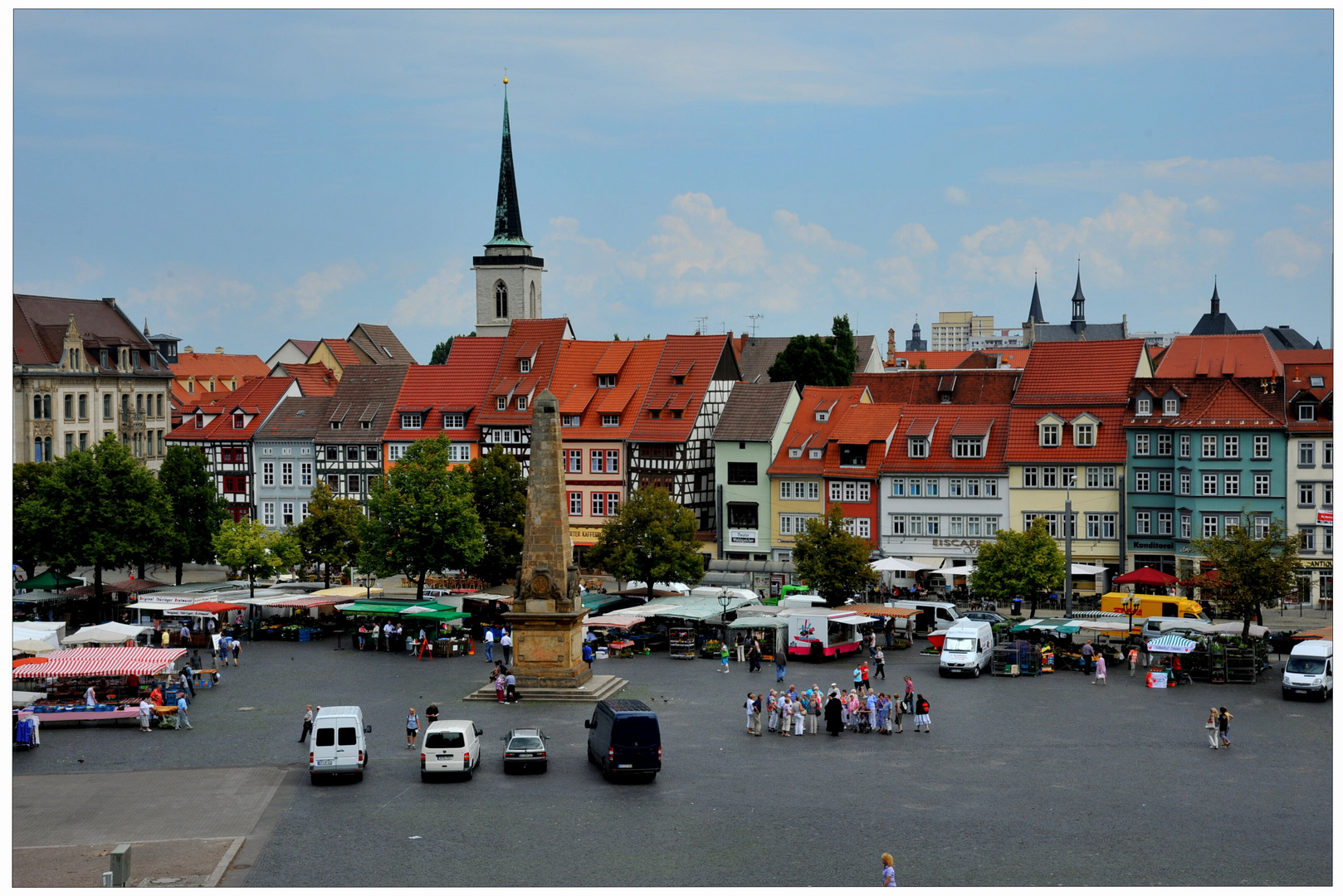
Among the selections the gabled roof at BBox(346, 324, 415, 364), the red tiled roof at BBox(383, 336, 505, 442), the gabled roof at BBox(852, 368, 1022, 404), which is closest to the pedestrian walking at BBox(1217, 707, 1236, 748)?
the gabled roof at BBox(852, 368, 1022, 404)

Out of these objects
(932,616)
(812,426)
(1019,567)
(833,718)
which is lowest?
(833,718)

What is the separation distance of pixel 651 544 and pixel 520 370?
80.8 feet

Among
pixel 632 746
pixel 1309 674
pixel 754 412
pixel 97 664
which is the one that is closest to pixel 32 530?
pixel 97 664

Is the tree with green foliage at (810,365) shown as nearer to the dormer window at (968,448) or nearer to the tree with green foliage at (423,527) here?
the dormer window at (968,448)

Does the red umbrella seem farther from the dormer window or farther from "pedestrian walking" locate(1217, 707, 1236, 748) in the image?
"pedestrian walking" locate(1217, 707, 1236, 748)

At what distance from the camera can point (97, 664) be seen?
43.7 metres

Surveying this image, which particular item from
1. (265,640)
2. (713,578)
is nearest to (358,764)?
(265,640)

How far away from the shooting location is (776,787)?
3366 cm

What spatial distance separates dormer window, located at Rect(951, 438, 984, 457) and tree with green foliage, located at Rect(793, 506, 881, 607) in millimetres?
12222

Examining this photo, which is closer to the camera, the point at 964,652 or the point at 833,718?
the point at 833,718

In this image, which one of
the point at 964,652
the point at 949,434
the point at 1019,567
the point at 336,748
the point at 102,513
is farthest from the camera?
the point at 949,434

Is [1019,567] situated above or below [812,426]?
below

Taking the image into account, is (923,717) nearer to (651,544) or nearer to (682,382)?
(651,544)

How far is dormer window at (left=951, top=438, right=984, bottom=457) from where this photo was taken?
71375mm
